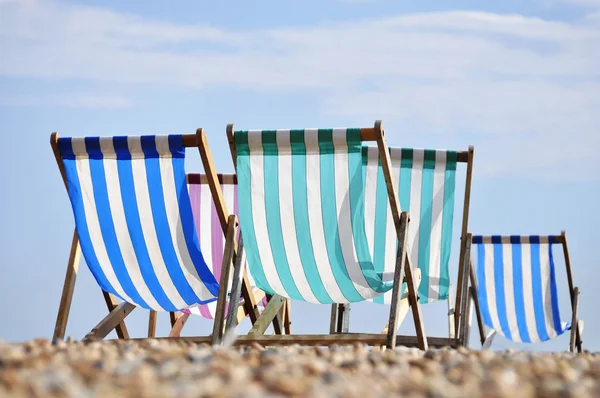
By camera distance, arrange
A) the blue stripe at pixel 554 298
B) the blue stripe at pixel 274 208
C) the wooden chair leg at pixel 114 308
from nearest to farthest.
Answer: the blue stripe at pixel 274 208
the wooden chair leg at pixel 114 308
the blue stripe at pixel 554 298

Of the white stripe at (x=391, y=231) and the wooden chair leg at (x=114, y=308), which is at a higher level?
the white stripe at (x=391, y=231)

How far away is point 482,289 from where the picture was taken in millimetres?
5785

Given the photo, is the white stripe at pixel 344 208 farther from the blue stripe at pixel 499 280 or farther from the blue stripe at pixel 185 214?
the blue stripe at pixel 499 280

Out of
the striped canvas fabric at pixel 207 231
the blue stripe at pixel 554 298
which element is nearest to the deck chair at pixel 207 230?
the striped canvas fabric at pixel 207 231

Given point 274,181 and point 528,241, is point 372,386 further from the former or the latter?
point 528,241

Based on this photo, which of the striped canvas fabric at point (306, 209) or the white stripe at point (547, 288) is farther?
the white stripe at point (547, 288)

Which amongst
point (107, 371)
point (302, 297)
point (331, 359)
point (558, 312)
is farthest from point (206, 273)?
point (558, 312)

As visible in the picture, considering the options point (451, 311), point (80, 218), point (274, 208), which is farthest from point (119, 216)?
point (451, 311)

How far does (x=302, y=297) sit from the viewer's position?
4.18 meters

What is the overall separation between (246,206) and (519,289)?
2.48 metres

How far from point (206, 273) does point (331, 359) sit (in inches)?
69.3

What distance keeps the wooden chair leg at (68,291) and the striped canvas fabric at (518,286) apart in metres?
2.60

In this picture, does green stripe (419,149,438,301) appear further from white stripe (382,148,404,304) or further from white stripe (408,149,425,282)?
white stripe (382,148,404,304)

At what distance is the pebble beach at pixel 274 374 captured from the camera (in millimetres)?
1737
